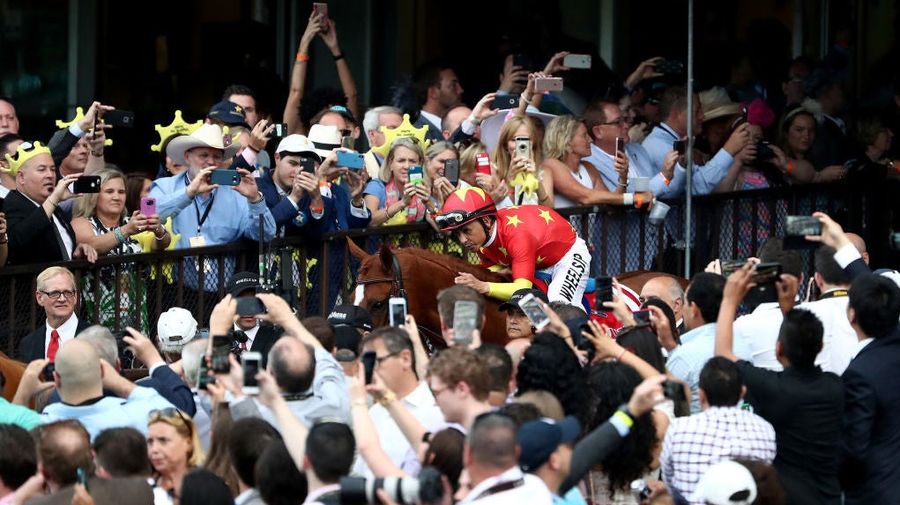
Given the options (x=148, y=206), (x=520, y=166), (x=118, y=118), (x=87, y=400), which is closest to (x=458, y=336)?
→ (x=87, y=400)

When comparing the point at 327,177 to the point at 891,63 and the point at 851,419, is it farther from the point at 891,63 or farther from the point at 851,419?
the point at 891,63

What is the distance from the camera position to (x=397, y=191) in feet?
43.7

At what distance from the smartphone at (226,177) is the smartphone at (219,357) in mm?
3537

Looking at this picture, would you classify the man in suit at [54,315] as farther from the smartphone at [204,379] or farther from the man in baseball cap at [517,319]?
the smartphone at [204,379]

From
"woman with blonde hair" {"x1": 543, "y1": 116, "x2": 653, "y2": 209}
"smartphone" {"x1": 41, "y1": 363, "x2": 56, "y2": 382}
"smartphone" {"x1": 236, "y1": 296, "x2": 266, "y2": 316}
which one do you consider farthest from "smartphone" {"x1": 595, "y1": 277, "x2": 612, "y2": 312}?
"woman with blonde hair" {"x1": 543, "y1": 116, "x2": 653, "y2": 209}

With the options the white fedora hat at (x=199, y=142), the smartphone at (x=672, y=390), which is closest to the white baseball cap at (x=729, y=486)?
the smartphone at (x=672, y=390)

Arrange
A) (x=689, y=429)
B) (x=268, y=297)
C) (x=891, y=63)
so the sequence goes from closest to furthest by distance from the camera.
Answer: (x=689, y=429)
(x=268, y=297)
(x=891, y=63)

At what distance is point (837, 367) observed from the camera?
1035cm

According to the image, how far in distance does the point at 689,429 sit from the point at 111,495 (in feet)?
7.90

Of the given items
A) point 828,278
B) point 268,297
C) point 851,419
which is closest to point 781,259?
point 828,278

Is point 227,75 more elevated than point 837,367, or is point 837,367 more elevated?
point 227,75

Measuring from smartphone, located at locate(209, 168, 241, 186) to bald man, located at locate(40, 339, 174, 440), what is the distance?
2981 millimetres

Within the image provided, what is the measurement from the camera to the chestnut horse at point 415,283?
452 inches

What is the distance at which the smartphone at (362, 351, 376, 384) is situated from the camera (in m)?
8.22
